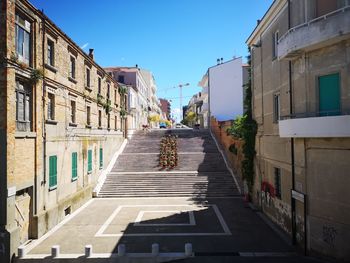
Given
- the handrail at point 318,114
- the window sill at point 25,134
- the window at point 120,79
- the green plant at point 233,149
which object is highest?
the window at point 120,79

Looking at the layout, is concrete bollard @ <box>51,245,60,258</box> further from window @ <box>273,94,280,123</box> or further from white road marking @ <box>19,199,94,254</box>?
window @ <box>273,94,280,123</box>

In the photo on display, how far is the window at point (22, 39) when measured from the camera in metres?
14.8

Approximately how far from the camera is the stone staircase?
26109mm

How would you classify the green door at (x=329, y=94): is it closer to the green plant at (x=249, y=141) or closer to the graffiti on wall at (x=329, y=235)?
the graffiti on wall at (x=329, y=235)

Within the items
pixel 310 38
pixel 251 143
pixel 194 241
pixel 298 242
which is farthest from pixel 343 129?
pixel 251 143

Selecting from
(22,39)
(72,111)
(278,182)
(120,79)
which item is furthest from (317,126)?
(120,79)

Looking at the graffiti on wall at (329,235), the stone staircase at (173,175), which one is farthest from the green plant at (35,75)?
the graffiti on wall at (329,235)

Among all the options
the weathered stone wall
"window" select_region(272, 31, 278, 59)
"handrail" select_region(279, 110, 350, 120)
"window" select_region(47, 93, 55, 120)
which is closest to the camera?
"handrail" select_region(279, 110, 350, 120)

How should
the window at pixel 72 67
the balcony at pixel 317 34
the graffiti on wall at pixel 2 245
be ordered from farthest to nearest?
the window at pixel 72 67 < the graffiti on wall at pixel 2 245 < the balcony at pixel 317 34

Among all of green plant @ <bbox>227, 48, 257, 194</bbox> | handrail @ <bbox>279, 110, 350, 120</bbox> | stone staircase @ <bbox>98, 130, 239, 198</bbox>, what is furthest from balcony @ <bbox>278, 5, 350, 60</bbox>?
stone staircase @ <bbox>98, 130, 239, 198</bbox>

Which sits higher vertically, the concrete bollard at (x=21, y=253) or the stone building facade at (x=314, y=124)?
the stone building facade at (x=314, y=124)

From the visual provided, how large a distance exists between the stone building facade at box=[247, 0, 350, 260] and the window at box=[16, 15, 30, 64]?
10.7 m

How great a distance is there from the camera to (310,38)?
12508 millimetres

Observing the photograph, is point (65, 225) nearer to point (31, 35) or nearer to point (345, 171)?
point (31, 35)
